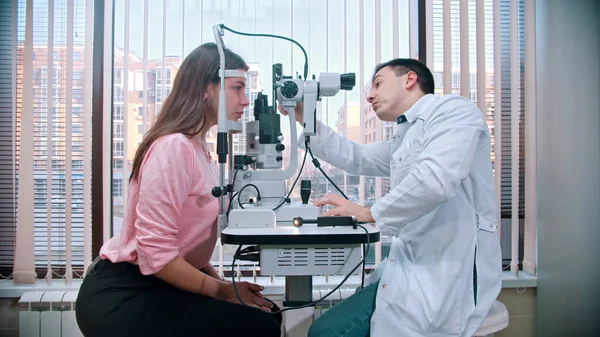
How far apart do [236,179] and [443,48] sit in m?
1.19

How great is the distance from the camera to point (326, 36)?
168 cm

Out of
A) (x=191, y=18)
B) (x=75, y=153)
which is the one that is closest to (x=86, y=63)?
(x=75, y=153)

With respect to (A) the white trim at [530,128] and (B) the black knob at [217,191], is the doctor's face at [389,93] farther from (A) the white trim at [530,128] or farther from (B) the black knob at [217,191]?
(A) the white trim at [530,128]

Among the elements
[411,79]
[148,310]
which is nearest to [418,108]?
[411,79]

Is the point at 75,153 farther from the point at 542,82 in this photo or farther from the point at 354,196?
the point at 542,82

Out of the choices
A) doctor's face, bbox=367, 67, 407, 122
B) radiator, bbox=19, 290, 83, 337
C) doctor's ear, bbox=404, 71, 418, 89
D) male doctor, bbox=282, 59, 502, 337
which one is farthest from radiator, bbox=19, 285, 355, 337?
doctor's ear, bbox=404, 71, 418, 89

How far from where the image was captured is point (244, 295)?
3.58 feet

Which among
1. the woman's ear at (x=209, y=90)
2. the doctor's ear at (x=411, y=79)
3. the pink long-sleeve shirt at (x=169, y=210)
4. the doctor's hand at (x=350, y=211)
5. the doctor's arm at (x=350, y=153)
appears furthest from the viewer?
the doctor's arm at (x=350, y=153)

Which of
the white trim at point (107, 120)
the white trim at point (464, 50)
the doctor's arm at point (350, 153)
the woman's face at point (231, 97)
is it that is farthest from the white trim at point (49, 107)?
the white trim at point (464, 50)

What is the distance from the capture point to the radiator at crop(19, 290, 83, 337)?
1584mm

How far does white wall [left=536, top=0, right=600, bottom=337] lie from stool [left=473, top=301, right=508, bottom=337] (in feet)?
2.53

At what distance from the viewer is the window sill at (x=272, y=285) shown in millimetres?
1634

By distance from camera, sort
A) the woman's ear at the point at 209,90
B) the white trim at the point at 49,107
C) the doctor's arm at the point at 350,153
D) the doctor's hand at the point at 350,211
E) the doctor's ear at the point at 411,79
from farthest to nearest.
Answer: the white trim at the point at 49,107, the doctor's arm at the point at 350,153, the doctor's ear at the point at 411,79, the woman's ear at the point at 209,90, the doctor's hand at the point at 350,211

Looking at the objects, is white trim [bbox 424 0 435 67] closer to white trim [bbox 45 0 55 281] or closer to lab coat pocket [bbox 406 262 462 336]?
lab coat pocket [bbox 406 262 462 336]
